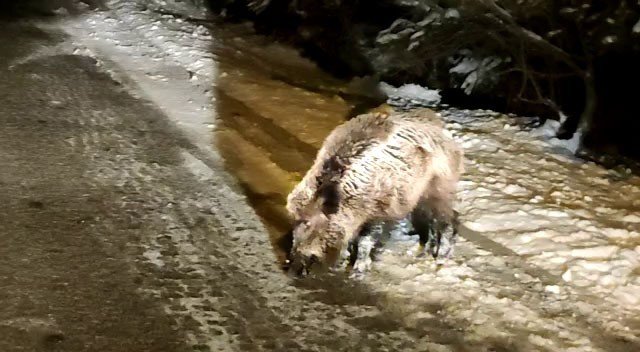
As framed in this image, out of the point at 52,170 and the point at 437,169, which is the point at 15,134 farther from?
the point at 437,169

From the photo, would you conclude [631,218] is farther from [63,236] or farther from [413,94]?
[63,236]

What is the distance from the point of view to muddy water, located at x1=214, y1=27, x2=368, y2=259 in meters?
6.58

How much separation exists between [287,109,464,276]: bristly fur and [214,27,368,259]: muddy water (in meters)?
0.86

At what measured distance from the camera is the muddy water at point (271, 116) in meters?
6.58

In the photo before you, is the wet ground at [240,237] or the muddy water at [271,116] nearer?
the wet ground at [240,237]

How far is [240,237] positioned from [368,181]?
4.71 ft

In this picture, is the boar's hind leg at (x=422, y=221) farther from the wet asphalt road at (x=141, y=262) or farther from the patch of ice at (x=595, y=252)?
the patch of ice at (x=595, y=252)

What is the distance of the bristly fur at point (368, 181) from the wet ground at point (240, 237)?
1.77ft

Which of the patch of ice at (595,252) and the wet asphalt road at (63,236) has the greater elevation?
the patch of ice at (595,252)

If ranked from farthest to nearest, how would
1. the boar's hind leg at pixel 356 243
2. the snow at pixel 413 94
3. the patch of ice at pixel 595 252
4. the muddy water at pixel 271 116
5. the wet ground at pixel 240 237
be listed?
the snow at pixel 413 94, the muddy water at pixel 271 116, the patch of ice at pixel 595 252, the boar's hind leg at pixel 356 243, the wet ground at pixel 240 237

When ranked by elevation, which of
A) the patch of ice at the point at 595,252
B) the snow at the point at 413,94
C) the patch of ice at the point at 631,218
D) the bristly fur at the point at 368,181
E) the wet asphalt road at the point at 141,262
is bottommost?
the wet asphalt road at the point at 141,262

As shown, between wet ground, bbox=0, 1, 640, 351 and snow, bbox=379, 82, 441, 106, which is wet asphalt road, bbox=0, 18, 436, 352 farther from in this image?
snow, bbox=379, 82, 441, 106

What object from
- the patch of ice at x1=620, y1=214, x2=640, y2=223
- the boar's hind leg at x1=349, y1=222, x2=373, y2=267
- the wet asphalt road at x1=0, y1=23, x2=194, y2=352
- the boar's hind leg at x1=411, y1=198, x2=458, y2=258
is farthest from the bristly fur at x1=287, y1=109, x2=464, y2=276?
the patch of ice at x1=620, y1=214, x2=640, y2=223

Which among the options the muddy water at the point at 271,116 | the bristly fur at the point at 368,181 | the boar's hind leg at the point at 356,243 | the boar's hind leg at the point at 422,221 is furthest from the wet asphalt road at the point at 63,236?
the boar's hind leg at the point at 422,221
